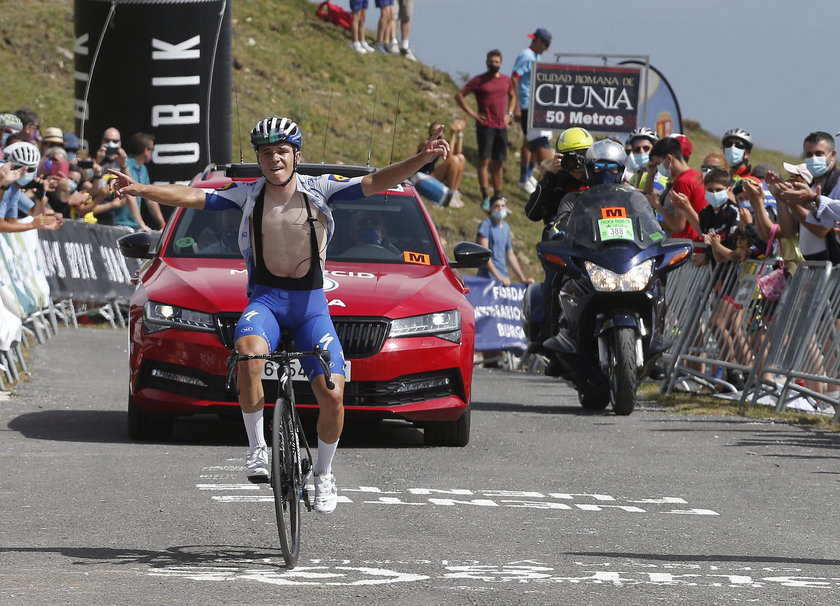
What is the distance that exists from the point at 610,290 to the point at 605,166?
125 centimetres

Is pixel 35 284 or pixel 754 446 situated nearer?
pixel 754 446

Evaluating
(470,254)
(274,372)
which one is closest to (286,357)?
(274,372)

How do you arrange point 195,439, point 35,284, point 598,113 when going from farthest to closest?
point 598,113, point 35,284, point 195,439

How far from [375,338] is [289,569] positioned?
13.6 feet

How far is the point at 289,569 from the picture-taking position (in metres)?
7.45

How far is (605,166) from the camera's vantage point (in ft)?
48.6

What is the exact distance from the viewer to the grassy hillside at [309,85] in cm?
3466

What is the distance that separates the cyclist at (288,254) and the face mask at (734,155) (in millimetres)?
8649

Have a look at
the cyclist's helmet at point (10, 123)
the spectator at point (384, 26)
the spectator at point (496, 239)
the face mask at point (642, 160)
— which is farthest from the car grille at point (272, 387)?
the spectator at point (384, 26)

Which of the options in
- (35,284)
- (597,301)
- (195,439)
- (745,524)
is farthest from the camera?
(35,284)

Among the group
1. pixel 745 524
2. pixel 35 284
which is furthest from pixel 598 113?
pixel 745 524

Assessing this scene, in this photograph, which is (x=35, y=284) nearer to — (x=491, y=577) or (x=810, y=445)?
(x=810, y=445)

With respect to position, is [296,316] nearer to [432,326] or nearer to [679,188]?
[432,326]

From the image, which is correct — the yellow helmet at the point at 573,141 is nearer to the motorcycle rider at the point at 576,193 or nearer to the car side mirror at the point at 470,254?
the motorcycle rider at the point at 576,193
